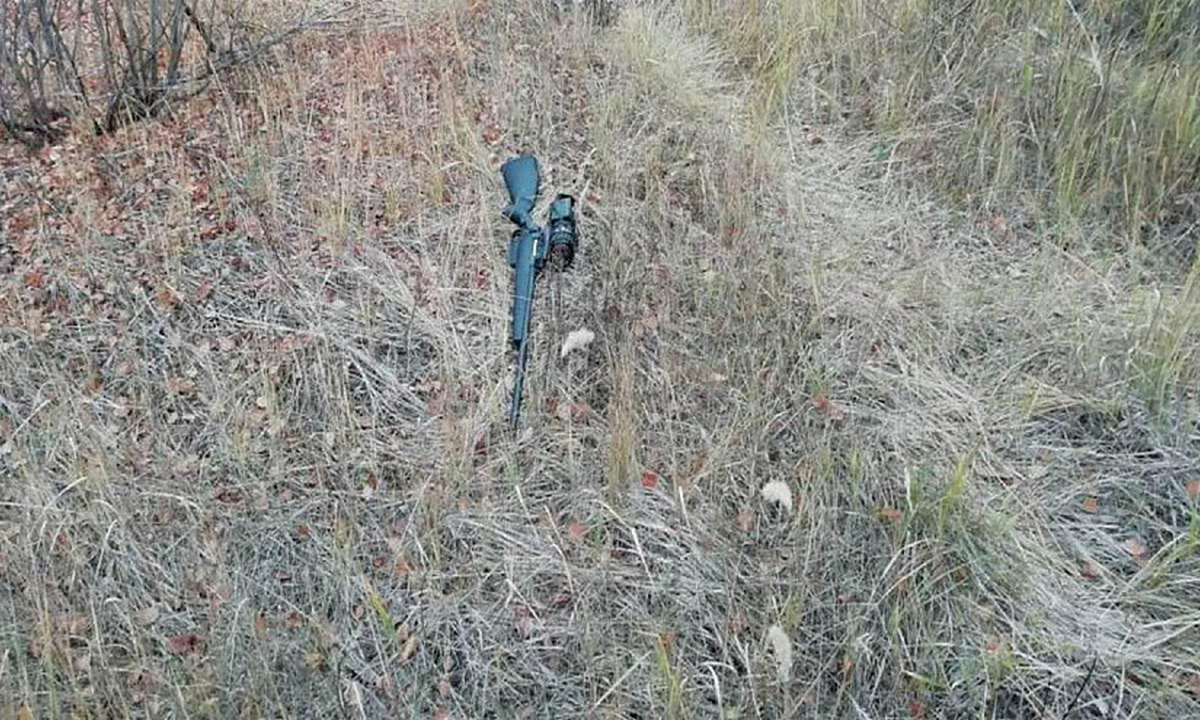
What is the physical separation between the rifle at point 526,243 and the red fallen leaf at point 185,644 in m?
0.89

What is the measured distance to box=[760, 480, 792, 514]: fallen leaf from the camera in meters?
2.13

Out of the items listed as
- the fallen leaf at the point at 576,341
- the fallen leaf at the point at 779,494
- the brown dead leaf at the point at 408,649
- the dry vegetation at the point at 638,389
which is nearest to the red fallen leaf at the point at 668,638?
the dry vegetation at the point at 638,389

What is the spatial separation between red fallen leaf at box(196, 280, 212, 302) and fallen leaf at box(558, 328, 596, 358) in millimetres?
1125

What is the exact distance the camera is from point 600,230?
3.01m

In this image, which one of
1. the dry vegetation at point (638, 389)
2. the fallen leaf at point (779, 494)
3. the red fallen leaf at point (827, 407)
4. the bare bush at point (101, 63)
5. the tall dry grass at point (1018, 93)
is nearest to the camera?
the dry vegetation at point (638, 389)

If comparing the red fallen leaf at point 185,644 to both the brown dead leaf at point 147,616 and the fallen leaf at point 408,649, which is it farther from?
the fallen leaf at point 408,649

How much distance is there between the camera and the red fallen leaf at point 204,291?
2760 mm

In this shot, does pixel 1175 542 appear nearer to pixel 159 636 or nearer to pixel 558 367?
pixel 558 367

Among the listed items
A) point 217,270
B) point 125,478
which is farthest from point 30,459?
point 217,270

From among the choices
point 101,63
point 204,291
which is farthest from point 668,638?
point 101,63

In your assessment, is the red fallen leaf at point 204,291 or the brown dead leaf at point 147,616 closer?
the brown dead leaf at point 147,616


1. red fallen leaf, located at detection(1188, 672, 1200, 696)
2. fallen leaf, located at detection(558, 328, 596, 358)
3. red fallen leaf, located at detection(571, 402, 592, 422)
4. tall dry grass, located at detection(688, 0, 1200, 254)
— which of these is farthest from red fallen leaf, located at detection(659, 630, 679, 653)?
tall dry grass, located at detection(688, 0, 1200, 254)

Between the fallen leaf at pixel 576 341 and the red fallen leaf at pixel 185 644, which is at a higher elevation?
the fallen leaf at pixel 576 341

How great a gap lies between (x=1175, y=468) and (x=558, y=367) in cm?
158
